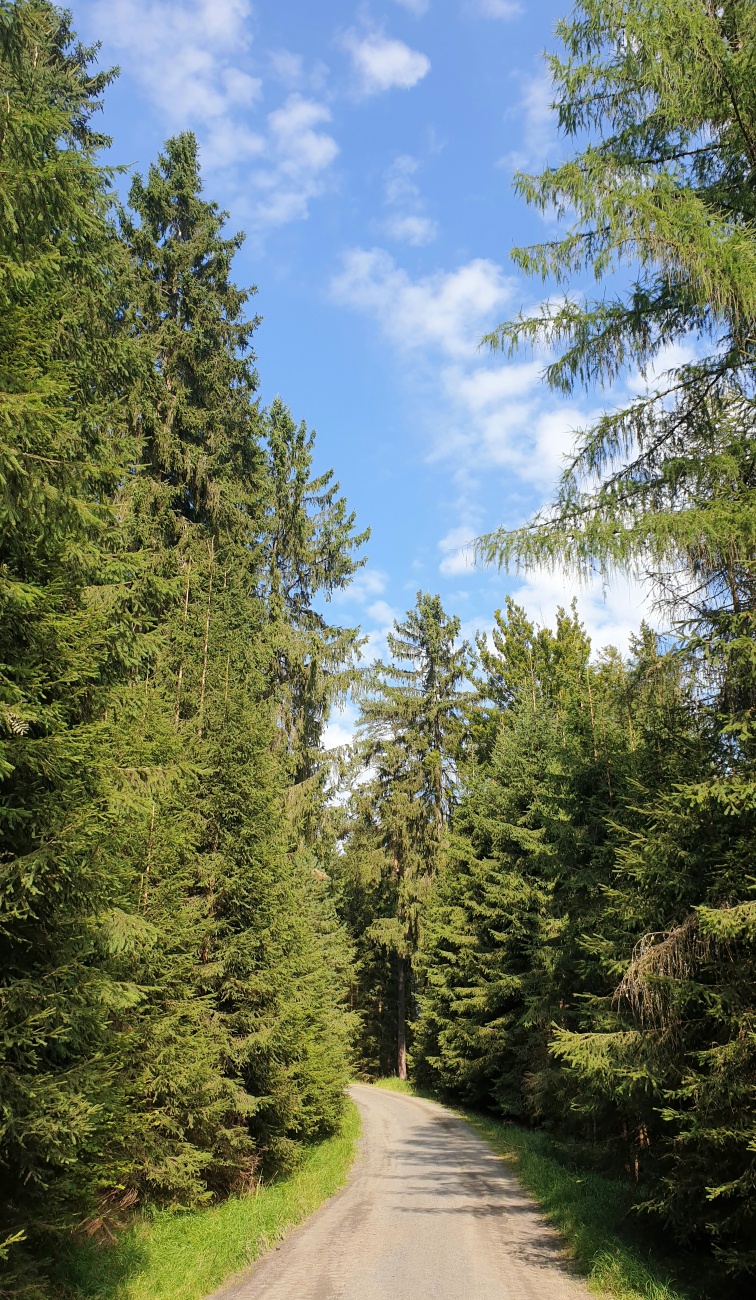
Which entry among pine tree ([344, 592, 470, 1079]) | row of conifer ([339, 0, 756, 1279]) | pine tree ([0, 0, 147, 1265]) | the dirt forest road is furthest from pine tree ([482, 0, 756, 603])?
pine tree ([344, 592, 470, 1079])

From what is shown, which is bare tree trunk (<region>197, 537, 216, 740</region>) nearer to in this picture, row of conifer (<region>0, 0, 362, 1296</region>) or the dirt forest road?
row of conifer (<region>0, 0, 362, 1296</region>)

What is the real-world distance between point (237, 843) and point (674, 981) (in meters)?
6.81

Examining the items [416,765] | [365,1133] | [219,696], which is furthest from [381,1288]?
[416,765]

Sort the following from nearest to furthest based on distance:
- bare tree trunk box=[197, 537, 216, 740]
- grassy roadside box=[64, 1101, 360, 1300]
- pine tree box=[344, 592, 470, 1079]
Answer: grassy roadside box=[64, 1101, 360, 1300] < bare tree trunk box=[197, 537, 216, 740] < pine tree box=[344, 592, 470, 1079]

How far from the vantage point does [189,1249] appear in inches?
320

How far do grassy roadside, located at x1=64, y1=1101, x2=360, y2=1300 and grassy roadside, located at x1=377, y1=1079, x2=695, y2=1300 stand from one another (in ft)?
11.1

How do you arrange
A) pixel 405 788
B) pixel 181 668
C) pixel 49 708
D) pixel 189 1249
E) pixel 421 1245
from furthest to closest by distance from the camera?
pixel 405 788, pixel 181 668, pixel 421 1245, pixel 189 1249, pixel 49 708

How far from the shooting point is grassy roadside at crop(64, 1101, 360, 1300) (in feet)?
22.3

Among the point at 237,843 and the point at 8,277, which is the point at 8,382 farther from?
the point at 237,843

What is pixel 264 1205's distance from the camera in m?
10.3

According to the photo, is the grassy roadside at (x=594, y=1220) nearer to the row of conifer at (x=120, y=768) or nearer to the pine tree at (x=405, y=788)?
the row of conifer at (x=120, y=768)

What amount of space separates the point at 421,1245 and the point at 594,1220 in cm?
209

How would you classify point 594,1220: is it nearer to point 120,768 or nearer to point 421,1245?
point 421,1245

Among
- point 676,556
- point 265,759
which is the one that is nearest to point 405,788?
point 265,759
